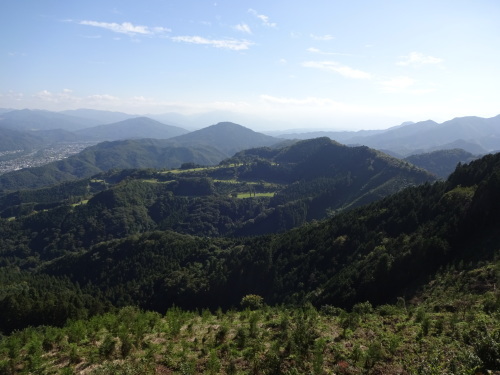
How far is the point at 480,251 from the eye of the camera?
1329 inches

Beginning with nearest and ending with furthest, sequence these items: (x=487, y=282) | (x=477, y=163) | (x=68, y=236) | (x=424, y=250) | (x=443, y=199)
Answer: (x=487, y=282) → (x=424, y=250) → (x=443, y=199) → (x=477, y=163) → (x=68, y=236)

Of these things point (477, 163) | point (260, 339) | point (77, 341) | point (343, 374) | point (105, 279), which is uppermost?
point (477, 163)

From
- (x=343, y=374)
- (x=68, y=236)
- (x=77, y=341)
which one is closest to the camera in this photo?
(x=343, y=374)

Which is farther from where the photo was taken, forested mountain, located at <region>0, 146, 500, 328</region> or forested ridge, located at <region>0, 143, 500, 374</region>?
forested mountain, located at <region>0, 146, 500, 328</region>

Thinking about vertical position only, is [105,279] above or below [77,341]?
below

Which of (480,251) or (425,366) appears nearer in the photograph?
(425,366)

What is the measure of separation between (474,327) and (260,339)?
12.3 metres

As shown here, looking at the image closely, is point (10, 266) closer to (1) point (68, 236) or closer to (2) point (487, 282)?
(1) point (68, 236)

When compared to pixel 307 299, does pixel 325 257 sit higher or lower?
higher

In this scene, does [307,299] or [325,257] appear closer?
[307,299]

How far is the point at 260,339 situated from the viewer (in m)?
19.3

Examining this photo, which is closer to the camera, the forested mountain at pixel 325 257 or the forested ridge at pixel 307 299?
the forested ridge at pixel 307 299

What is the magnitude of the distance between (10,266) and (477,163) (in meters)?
185

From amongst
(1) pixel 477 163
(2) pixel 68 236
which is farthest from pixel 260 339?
(2) pixel 68 236
